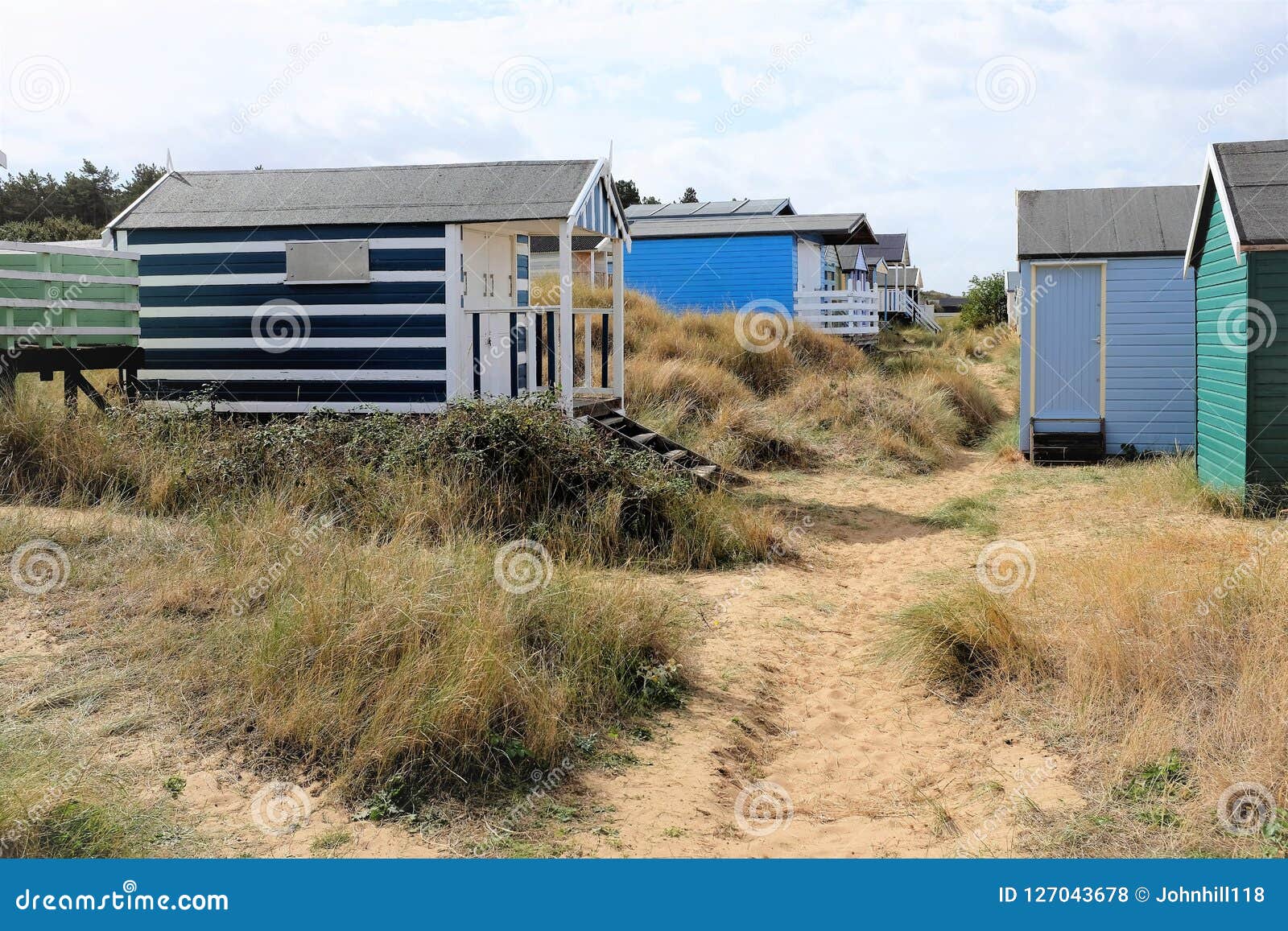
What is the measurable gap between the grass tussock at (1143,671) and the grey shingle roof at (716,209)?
24178 millimetres

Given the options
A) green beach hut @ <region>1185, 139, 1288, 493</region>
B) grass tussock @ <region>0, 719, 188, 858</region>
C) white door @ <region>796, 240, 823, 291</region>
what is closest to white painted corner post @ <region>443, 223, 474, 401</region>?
grass tussock @ <region>0, 719, 188, 858</region>

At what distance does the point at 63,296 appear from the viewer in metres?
12.2

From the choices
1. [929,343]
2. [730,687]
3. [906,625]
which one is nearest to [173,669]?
[730,687]

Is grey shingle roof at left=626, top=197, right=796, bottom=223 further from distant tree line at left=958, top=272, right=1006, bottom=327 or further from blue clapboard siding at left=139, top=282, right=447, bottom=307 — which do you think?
blue clapboard siding at left=139, top=282, right=447, bottom=307

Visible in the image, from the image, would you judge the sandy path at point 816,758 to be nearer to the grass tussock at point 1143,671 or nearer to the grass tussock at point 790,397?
the grass tussock at point 1143,671

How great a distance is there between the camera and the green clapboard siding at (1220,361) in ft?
36.5

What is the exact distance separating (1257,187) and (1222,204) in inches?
13.2

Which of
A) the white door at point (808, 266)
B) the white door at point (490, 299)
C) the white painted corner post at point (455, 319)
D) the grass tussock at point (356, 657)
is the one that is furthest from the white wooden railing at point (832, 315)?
the grass tussock at point (356, 657)

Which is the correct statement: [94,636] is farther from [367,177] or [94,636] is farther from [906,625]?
[367,177]

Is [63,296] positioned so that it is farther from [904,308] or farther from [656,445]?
[904,308]

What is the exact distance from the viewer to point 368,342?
12.4 meters

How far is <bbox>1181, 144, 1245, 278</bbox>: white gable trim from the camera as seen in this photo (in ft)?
35.9

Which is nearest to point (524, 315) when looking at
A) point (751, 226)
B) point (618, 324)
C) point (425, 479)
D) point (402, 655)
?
point (618, 324)

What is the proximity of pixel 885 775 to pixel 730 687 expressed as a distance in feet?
4.34
